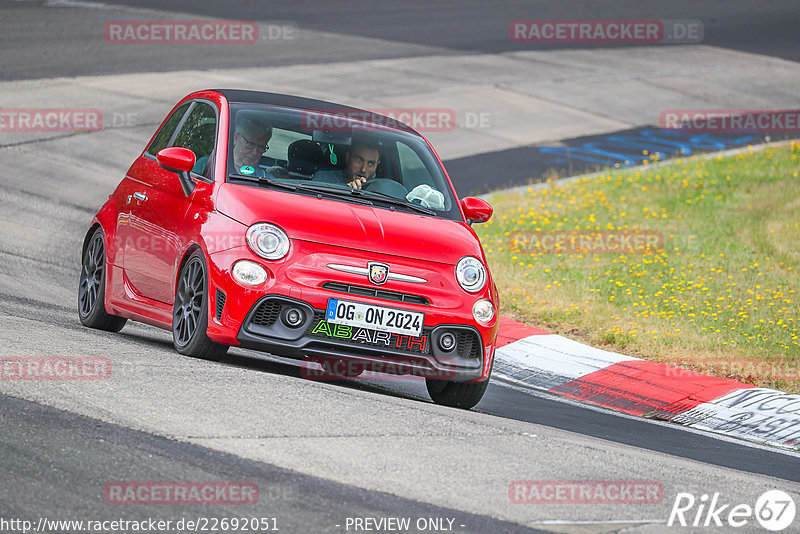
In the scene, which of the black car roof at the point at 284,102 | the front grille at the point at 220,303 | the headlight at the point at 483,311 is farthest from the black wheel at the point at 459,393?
the black car roof at the point at 284,102

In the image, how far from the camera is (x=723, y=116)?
25000 millimetres

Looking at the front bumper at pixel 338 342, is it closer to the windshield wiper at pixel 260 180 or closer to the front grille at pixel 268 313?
the front grille at pixel 268 313

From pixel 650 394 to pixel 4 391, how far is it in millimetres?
5032

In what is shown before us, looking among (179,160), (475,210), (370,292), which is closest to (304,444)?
(370,292)

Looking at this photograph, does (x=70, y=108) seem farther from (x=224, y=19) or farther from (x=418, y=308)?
(x=418, y=308)

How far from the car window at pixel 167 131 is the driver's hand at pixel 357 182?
1.61 m

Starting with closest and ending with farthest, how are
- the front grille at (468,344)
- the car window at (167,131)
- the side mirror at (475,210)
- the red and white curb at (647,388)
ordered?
the front grille at (468,344), the side mirror at (475,210), the red and white curb at (647,388), the car window at (167,131)

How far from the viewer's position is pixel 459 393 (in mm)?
8125

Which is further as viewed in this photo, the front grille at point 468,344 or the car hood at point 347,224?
the front grille at point 468,344

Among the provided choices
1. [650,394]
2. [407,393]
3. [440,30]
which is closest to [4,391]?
[407,393]

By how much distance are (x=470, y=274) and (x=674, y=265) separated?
6.49 meters

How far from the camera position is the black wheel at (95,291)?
9.07 meters

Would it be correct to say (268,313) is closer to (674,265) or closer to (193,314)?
(193,314)

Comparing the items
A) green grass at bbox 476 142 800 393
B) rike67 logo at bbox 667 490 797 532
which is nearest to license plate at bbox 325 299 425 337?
rike67 logo at bbox 667 490 797 532
